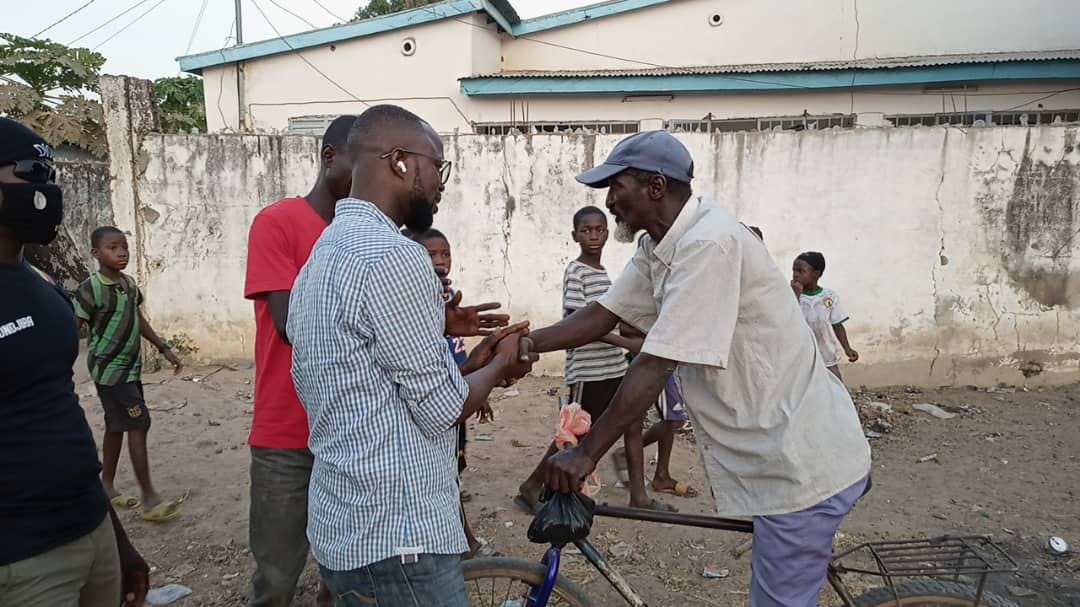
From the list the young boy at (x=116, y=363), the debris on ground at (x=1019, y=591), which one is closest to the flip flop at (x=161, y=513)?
the young boy at (x=116, y=363)

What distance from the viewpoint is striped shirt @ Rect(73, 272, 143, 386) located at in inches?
157

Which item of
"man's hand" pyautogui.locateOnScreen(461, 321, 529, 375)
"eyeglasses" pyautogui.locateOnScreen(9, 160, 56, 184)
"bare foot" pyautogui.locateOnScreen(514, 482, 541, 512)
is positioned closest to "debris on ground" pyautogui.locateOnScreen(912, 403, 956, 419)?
"bare foot" pyautogui.locateOnScreen(514, 482, 541, 512)

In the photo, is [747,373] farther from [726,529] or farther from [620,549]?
[620,549]

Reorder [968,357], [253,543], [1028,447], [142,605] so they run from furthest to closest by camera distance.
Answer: [968,357]
[1028,447]
[253,543]
[142,605]

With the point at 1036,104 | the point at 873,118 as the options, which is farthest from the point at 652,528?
the point at 1036,104

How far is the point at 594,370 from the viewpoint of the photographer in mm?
4164

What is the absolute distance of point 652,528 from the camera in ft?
12.9

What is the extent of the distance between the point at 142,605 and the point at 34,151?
4.26 feet

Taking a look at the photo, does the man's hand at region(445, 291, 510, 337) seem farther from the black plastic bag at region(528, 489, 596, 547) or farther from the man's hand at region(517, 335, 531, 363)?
the black plastic bag at region(528, 489, 596, 547)

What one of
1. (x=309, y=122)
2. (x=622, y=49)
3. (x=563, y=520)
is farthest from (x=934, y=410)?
(x=309, y=122)

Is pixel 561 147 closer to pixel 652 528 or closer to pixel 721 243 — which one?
pixel 652 528

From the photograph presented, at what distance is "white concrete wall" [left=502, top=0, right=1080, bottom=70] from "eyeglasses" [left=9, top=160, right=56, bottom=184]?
10.5 metres

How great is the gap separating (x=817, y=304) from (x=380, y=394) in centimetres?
427

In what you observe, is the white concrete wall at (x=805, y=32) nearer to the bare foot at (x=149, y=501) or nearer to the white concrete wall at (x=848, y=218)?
the white concrete wall at (x=848, y=218)
